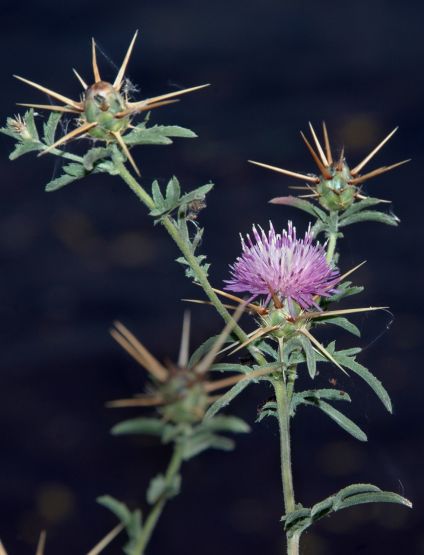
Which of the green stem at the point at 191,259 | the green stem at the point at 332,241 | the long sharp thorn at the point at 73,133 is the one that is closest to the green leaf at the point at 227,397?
the green stem at the point at 191,259

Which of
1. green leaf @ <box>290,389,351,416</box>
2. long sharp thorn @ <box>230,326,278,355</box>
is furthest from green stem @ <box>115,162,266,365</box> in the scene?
green leaf @ <box>290,389,351,416</box>

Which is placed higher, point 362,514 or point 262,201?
point 262,201

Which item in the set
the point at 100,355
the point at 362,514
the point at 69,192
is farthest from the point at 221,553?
the point at 69,192

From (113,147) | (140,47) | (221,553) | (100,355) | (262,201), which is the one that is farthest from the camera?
(140,47)

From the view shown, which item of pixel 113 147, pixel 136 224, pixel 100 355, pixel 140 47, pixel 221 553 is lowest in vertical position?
pixel 113 147

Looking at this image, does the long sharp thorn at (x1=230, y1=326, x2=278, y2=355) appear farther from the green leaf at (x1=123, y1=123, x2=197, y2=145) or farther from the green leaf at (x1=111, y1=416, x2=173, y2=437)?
the green leaf at (x1=111, y1=416, x2=173, y2=437)

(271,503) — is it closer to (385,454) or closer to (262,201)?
(385,454)

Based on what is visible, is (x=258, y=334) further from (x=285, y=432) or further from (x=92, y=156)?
(x=92, y=156)

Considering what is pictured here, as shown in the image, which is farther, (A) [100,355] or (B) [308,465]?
(A) [100,355]
